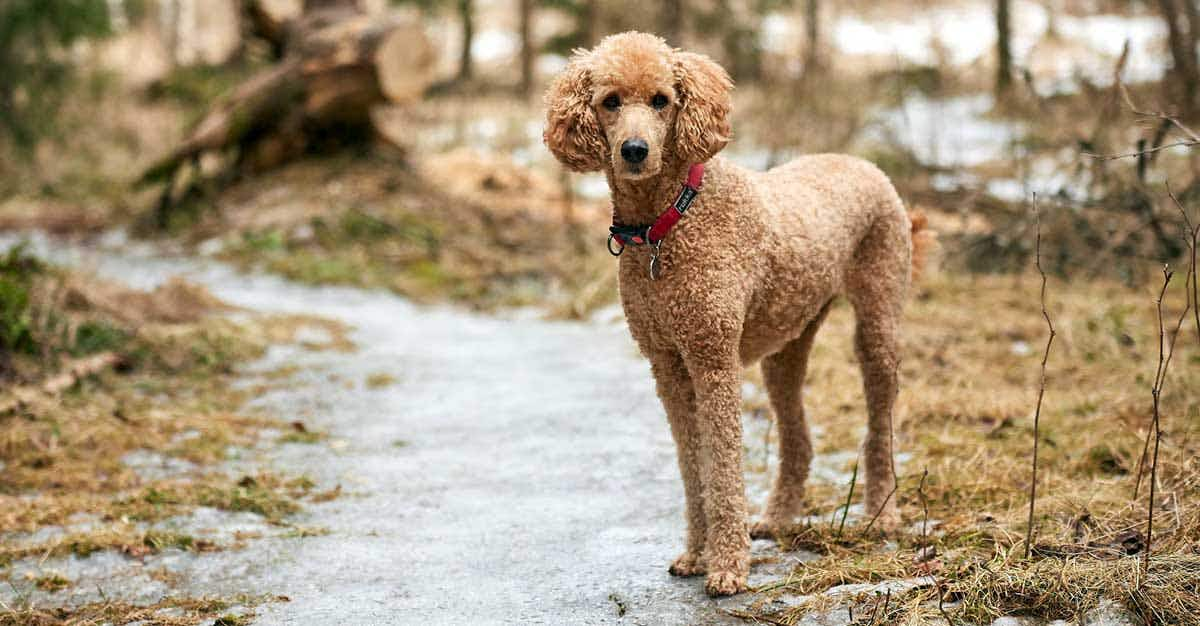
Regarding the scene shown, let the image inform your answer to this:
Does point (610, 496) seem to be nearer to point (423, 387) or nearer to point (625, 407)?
point (625, 407)

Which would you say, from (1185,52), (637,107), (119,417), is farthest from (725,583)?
(1185,52)

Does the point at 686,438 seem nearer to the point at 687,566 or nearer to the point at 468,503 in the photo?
the point at 687,566

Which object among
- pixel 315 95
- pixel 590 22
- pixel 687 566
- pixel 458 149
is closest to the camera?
pixel 687 566

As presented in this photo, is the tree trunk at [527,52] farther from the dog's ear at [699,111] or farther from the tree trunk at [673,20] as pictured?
the dog's ear at [699,111]

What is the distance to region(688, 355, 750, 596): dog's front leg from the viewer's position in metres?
3.30

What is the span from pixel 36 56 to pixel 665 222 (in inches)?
451

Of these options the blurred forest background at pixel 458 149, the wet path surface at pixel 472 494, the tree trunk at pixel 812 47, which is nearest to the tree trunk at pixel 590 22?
the blurred forest background at pixel 458 149

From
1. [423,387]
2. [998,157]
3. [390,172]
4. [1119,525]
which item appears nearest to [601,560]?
[1119,525]

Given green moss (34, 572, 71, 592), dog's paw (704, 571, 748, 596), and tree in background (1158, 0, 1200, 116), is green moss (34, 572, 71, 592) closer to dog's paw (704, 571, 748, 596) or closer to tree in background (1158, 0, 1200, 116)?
dog's paw (704, 571, 748, 596)

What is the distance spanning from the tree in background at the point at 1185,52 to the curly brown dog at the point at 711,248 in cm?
689

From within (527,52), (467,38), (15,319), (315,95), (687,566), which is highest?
(467,38)

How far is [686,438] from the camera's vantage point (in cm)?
350

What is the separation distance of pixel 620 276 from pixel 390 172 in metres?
8.15

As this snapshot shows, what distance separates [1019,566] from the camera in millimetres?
3072
